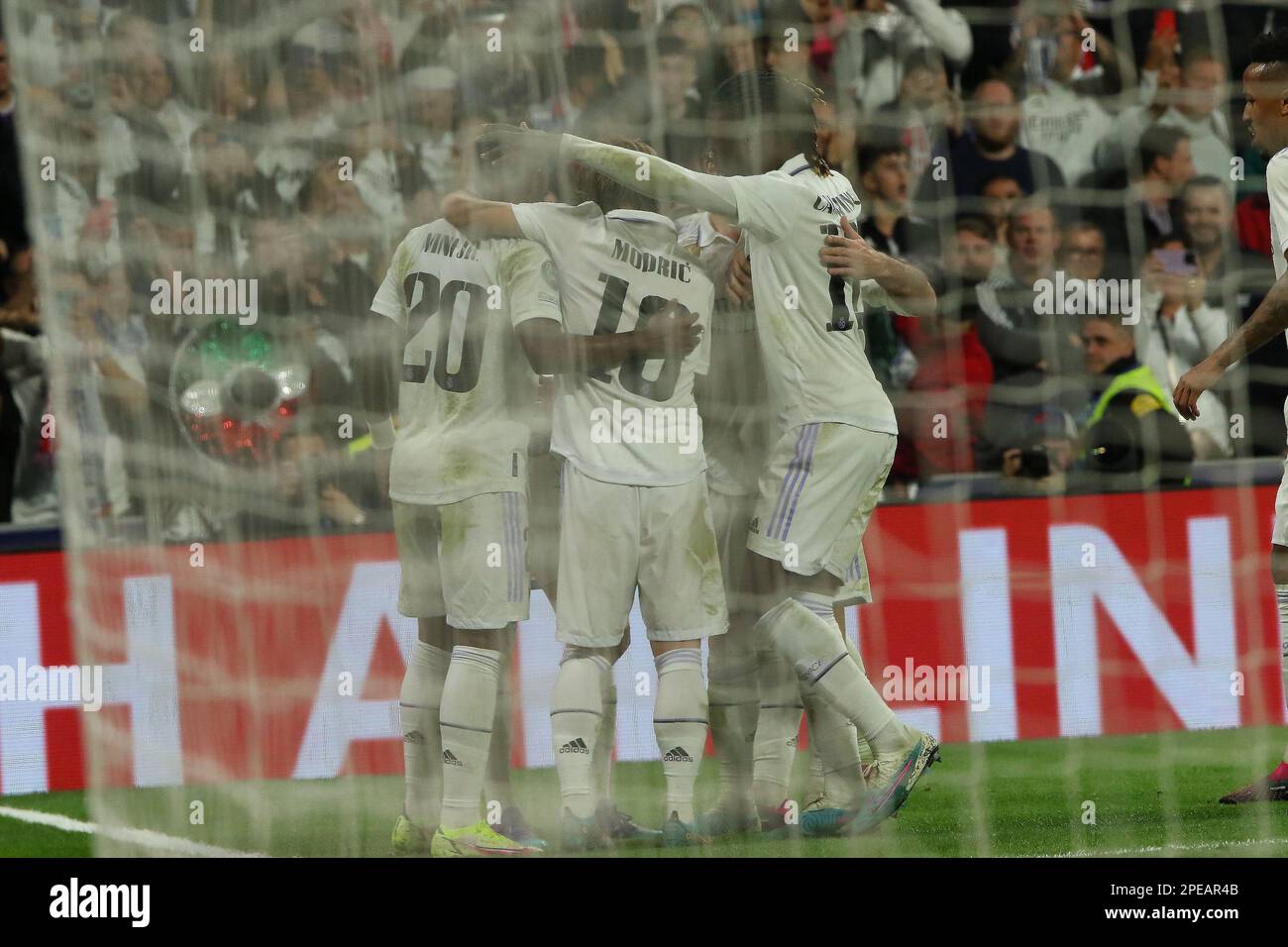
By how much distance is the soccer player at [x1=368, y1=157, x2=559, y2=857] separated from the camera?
4.21 m

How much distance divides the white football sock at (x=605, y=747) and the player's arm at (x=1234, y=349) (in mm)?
1379

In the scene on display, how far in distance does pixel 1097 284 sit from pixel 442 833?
2645mm

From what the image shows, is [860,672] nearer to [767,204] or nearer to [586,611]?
[586,611]

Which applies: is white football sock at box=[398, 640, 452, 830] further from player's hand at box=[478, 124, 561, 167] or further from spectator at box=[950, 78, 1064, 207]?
spectator at box=[950, 78, 1064, 207]

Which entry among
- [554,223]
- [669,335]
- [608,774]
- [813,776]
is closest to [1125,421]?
[813,776]

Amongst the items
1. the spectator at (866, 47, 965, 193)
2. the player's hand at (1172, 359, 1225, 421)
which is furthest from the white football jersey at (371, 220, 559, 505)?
the spectator at (866, 47, 965, 193)

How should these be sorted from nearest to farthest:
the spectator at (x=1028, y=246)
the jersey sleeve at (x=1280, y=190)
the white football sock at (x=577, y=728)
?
the white football sock at (x=577, y=728)
the jersey sleeve at (x=1280, y=190)
the spectator at (x=1028, y=246)

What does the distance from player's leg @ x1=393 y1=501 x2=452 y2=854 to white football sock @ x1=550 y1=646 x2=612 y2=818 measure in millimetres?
323

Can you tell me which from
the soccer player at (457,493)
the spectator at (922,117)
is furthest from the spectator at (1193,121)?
the soccer player at (457,493)

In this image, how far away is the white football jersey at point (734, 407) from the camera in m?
4.46

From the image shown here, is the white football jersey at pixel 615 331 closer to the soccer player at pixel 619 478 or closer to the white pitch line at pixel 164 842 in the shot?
the soccer player at pixel 619 478

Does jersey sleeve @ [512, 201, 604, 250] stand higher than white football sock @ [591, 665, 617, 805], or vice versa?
jersey sleeve @ [512, 201, 604, 250]
